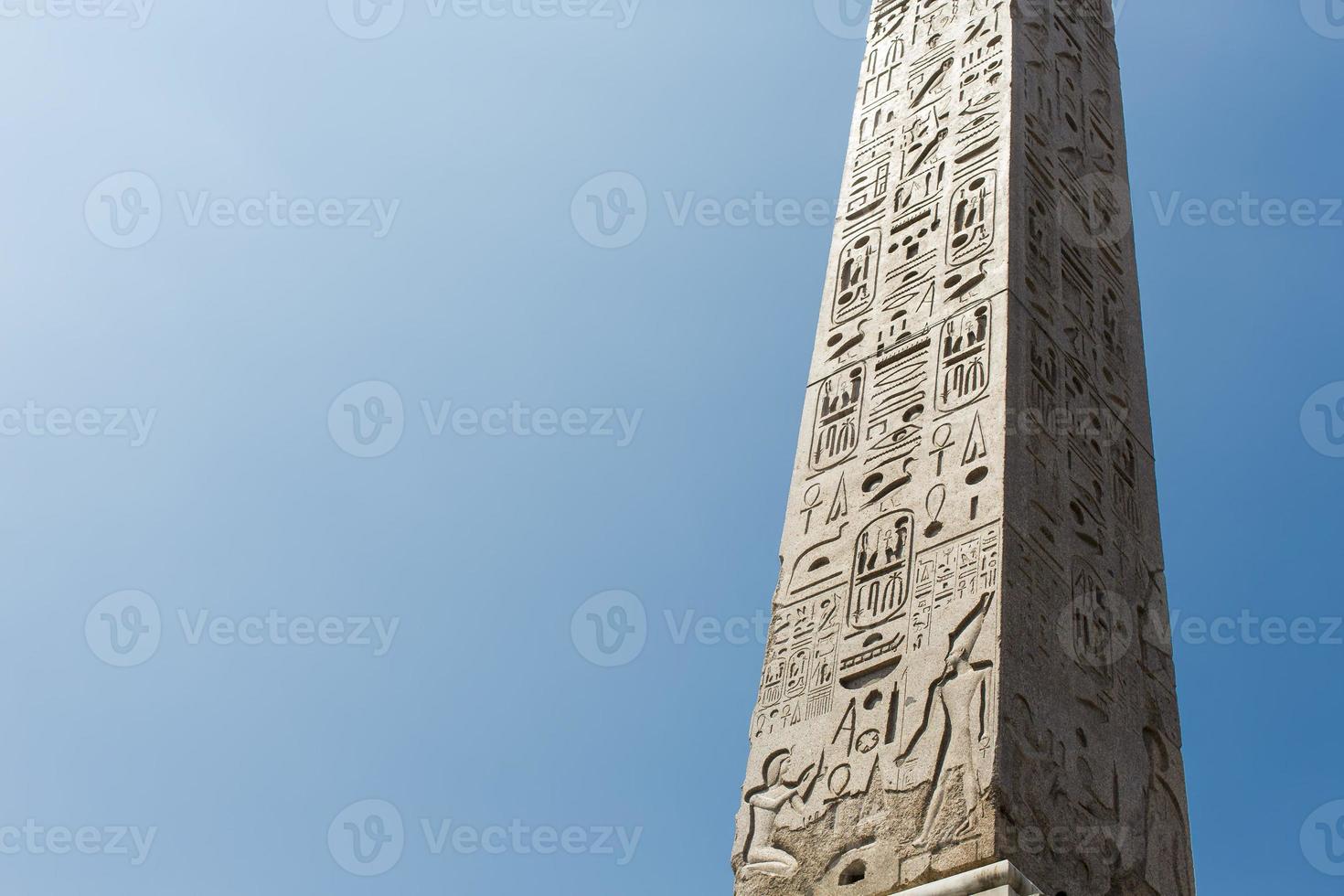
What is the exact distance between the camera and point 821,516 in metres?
6.26

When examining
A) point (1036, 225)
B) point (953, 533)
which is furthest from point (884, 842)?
point (1036, 225)

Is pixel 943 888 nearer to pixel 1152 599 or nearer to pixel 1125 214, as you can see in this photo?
pixel 1152 599

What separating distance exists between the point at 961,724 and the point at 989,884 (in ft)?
1.89

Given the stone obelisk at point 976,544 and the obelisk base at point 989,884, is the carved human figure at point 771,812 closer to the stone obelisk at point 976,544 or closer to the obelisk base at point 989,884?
the stone obelisk at point 976,544

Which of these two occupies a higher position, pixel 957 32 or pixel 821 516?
pixel 957 32

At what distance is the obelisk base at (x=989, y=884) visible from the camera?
15.3 feet

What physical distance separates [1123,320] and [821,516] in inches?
81.2

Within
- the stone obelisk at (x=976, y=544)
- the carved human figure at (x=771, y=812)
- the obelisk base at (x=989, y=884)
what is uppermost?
the stone obelisk at (x=976, y=544)

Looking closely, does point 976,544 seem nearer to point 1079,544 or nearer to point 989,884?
point 1079,544

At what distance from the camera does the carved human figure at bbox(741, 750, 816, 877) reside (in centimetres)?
530

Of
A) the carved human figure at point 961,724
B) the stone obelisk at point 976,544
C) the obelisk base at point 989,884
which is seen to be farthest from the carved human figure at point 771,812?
the obelisk base at point 989,884

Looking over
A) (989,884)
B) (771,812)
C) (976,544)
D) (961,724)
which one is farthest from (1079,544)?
(989,884)

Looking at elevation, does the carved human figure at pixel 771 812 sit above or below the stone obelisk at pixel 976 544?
below

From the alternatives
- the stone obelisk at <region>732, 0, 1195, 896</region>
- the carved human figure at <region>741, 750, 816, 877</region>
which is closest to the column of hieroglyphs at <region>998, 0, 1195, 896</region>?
the stone obelisk at <region>732, 0, 1195, 896</region>
